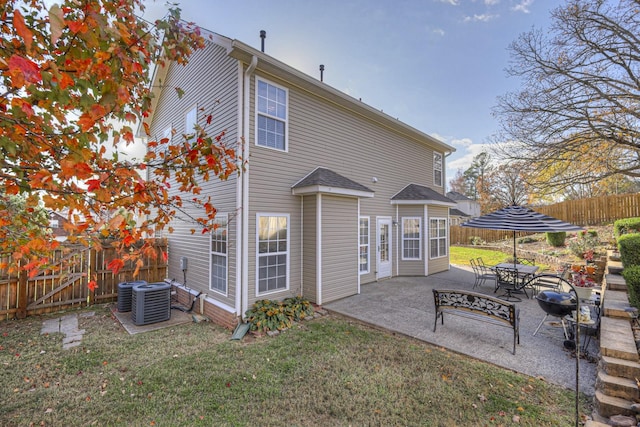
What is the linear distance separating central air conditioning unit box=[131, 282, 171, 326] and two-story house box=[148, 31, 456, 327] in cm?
89

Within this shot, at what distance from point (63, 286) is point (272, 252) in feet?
20.1

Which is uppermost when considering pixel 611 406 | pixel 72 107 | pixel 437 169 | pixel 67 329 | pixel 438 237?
pixel 437 169

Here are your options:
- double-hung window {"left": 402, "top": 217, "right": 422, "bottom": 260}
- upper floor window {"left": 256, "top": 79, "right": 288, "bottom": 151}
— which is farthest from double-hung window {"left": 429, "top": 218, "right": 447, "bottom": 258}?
upper floor window {"left": 256, "top": 79, "right": 288, "bottom": 151}

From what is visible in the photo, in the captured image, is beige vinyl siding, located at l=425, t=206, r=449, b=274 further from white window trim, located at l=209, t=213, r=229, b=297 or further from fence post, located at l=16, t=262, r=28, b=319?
fence post, located at l=16, t=262, r=28, b=319

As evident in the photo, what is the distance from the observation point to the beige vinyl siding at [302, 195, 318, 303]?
23.3 feet

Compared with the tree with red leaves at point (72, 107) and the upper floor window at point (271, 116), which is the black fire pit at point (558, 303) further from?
the upper floor window at point (271, 116)

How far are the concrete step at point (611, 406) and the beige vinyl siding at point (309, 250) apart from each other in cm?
515

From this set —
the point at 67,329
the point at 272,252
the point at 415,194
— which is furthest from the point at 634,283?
the point at 67,329

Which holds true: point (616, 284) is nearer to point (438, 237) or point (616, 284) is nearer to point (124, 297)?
point (438, 237)

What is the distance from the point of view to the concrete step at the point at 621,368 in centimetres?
314

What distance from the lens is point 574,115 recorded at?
7684 millimetres

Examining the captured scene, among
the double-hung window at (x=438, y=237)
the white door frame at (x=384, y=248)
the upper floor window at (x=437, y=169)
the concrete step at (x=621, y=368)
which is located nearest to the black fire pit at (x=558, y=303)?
the concrete step at (x=621, y=368)

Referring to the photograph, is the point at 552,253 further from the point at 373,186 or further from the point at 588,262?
the point at 373,186

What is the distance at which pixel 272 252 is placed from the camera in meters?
6.77
